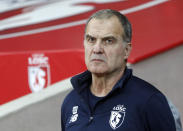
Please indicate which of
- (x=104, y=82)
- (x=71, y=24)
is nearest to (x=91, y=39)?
(x=104, y=82)

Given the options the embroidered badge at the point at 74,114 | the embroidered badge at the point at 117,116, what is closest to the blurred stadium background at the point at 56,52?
the embroidered badge at the point at 74,114

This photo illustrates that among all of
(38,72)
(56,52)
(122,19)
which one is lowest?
(38,72)

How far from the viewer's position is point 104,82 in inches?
97.2

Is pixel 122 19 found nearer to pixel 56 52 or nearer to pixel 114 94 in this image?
pixel 114 94

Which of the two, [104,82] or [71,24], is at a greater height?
[104,82]

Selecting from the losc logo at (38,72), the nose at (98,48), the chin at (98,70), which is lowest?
the losc logo at (38,72)

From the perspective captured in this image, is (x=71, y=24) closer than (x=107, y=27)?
No

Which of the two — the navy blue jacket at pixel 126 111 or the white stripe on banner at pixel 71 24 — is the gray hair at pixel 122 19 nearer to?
the navy blue jacket at pixel 126 111

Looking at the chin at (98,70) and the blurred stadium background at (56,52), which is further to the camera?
the blurred stadium background at (56,52)

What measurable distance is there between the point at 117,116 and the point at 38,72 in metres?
3.29

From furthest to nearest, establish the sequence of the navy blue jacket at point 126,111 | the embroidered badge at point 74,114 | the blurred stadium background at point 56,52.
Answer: the blurred stadium background at point 56,52
the embroidered badge at point 74,114
the navy blue jacket at point 126,111

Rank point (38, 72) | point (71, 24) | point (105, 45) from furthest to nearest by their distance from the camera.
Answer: point (71, 24), point (38, 72), point (105, 45)

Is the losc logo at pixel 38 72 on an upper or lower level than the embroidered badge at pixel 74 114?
lower

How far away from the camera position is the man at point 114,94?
2.26 metres
